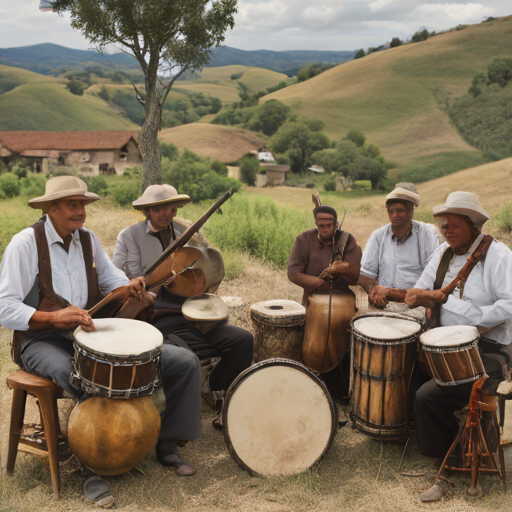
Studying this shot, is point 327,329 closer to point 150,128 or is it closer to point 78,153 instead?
point 150,128

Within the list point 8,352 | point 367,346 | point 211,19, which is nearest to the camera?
point 367,346

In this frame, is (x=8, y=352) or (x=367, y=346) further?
(x=8, y=352)

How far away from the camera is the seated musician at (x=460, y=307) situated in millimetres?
3607

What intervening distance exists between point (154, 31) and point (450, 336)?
15988 mm

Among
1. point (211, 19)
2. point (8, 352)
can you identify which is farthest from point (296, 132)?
point (8, 352)

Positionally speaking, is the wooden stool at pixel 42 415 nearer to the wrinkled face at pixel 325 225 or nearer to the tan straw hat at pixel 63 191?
the tan straw hat at pixel 63 191

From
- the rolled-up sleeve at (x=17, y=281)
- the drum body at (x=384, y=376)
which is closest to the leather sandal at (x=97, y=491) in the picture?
the rolled-up sleeve at (x=17, y=281)

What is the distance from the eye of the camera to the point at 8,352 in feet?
20.1

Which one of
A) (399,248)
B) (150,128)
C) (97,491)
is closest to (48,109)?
(150,128)

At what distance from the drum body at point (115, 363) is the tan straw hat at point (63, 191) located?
0.95 m

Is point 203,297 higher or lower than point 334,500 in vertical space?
higher

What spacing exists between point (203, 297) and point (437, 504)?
2.34m

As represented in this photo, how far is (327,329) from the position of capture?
4473 millimetres

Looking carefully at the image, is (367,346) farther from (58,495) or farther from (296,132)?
(296,132)
